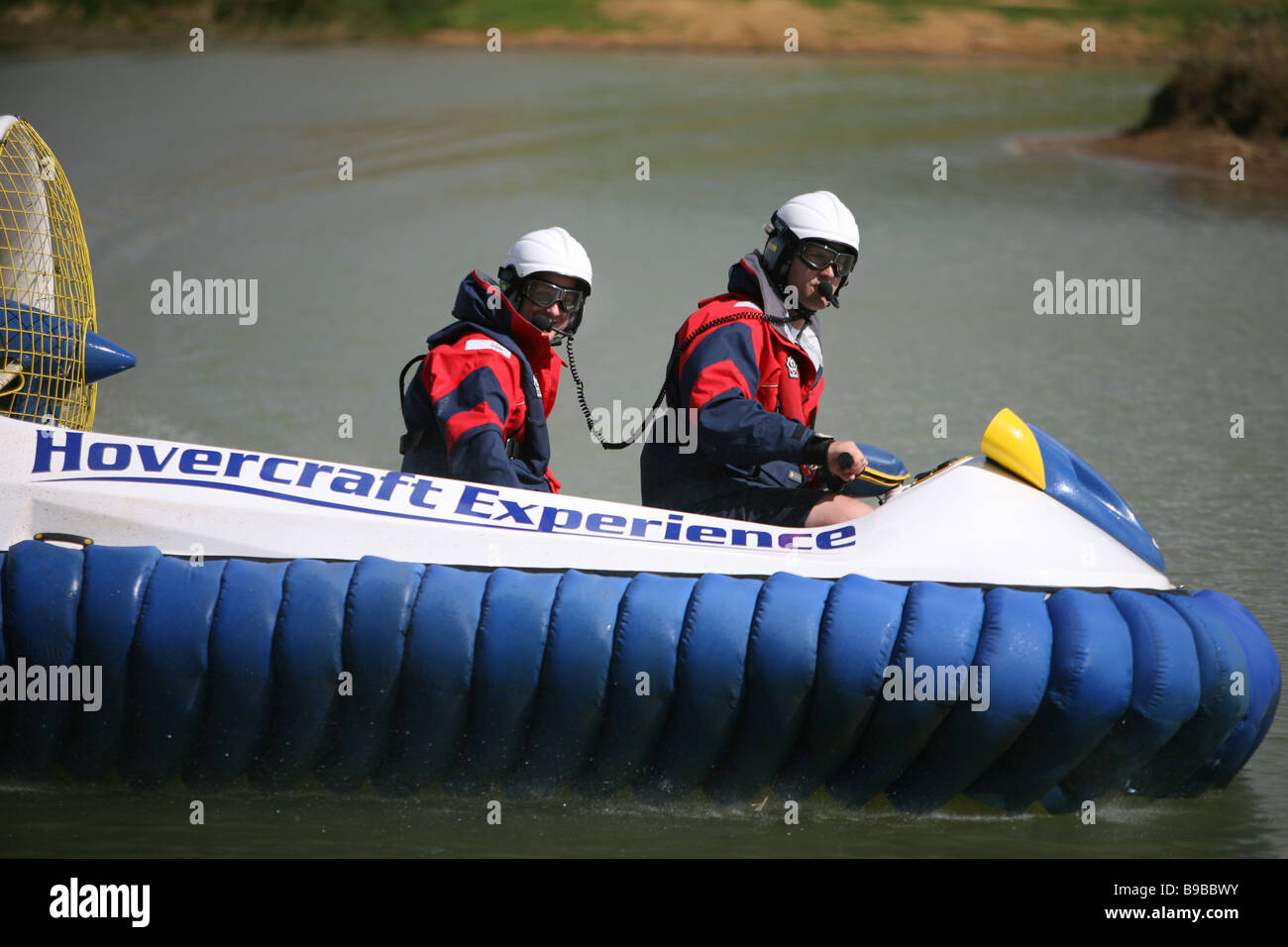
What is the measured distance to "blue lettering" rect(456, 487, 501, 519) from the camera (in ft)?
13.0

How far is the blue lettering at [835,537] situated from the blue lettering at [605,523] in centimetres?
52

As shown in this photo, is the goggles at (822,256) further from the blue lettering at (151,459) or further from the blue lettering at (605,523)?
the blue lettering at (151,459)

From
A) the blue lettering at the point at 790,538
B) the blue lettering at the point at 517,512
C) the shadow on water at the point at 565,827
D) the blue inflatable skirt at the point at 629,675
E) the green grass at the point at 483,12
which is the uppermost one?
the green grass at the point at 483,12

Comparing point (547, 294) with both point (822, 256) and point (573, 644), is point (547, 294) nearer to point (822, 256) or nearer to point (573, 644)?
point (822, 256)

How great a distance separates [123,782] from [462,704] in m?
0.92

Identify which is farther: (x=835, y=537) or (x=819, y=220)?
(x=819, y=220)

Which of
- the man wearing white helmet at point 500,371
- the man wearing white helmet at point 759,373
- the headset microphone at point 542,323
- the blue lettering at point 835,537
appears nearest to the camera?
the blue lettering at point 835,537

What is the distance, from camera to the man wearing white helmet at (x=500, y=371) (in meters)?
4.11

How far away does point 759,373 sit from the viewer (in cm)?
442

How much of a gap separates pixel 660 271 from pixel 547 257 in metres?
6.38

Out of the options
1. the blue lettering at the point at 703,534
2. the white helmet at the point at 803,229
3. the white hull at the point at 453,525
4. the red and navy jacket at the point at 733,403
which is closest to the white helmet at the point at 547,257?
the red and navy jacket at the point at 733,403

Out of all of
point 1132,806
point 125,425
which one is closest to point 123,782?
point 1132,806

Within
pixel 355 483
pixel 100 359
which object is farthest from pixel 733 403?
pixel 100 359

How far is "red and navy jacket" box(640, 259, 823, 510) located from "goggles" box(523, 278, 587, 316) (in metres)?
0.32
